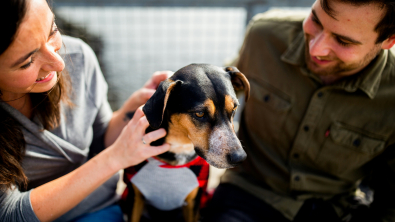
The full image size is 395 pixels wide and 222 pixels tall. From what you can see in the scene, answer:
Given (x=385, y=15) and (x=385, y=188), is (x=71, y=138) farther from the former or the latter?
(x=385, y=188)

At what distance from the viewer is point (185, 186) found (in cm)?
188

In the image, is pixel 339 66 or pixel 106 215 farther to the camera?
pixel 106 215

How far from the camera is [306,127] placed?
2.04 metres

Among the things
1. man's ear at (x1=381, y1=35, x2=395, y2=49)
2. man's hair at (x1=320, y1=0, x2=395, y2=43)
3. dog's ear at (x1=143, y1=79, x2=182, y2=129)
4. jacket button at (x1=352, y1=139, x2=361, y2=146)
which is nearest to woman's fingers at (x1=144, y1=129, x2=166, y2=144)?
dog's ear at (x1=143, y1=79, x2=182, y2=129)

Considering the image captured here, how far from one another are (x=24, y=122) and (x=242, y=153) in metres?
1.31

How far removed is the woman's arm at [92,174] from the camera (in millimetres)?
1521

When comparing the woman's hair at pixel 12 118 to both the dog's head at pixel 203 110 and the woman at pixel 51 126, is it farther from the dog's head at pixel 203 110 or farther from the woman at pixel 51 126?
the dog's head at pixel 203 110

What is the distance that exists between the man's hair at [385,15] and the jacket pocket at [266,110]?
2.42 ft

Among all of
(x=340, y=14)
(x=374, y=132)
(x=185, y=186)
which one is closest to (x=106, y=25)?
(x=185, y=186)

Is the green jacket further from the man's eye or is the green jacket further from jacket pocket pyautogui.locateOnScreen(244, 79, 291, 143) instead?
the man's eye

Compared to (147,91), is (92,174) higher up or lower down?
lower down

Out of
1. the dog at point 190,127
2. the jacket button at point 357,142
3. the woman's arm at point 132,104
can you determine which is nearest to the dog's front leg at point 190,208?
the dog at point 190,127

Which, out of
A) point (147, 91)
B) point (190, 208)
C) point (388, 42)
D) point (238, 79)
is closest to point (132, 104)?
point (147, 91)

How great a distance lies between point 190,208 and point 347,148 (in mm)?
1322
